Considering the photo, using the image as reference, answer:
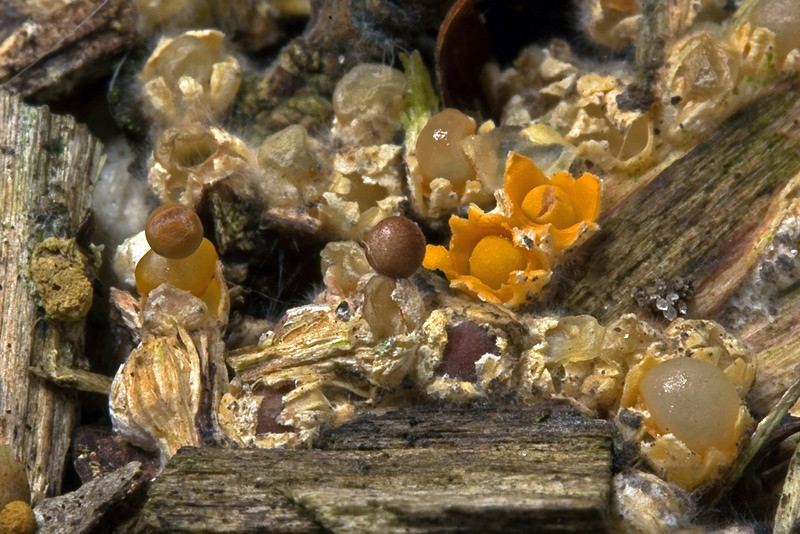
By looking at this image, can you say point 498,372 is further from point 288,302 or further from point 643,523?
point 288,302

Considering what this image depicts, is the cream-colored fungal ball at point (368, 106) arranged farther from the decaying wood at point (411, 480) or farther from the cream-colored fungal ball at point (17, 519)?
the cream-colored fungal ball at point (17, 519)

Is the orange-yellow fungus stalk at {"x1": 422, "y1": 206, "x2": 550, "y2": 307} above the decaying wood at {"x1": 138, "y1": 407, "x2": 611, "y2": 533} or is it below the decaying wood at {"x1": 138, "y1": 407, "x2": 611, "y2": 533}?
above

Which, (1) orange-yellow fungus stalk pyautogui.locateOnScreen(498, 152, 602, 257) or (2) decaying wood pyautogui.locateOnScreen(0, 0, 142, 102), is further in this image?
(2) decaying wood pyautogui.locateOnScreen(0, 0, 142, 102)

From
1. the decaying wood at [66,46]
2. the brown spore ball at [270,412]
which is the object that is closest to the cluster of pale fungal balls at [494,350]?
the brown spore ball at [270,412]

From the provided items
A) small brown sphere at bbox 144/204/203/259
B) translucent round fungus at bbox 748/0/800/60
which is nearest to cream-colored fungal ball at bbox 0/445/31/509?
small brown sphere at bbox 144/204/203/259

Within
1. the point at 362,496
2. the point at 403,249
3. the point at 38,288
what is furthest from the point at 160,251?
the point at 362,496

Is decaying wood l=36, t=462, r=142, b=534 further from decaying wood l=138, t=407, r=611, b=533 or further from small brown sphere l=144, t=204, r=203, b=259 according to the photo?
small brown sphere l=144, t=204, r=203, b=259
